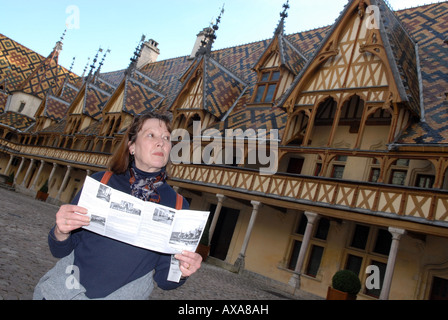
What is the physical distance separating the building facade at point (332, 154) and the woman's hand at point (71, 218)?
34.9 feet

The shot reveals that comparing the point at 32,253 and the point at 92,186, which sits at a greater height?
the point at 92,186

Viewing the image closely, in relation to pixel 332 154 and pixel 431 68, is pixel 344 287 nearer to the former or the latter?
pixel 332 154

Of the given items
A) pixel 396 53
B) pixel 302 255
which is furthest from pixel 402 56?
pixel 302 255

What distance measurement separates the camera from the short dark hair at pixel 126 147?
2.48m

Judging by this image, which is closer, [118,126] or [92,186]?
[92,186]

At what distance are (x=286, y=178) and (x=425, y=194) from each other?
524 cm

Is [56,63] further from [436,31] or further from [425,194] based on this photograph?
[425,194]

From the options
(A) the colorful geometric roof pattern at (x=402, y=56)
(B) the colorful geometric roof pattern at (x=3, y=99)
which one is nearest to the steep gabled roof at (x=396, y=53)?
(A) the colorful geometric roof pattern at (x=402, y=56)

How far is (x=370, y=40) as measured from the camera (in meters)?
13.6

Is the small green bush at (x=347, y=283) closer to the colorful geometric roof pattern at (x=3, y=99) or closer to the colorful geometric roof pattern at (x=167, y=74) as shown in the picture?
the colorful geometric roof pattern at (x=167, y=74)

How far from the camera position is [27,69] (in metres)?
49.3

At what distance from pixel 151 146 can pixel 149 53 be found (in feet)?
141
